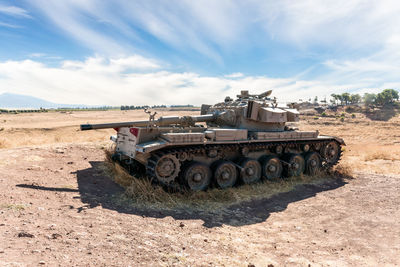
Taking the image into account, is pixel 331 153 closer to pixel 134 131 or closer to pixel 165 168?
pixel 165 168

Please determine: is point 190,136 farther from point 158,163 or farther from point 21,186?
point 21,186

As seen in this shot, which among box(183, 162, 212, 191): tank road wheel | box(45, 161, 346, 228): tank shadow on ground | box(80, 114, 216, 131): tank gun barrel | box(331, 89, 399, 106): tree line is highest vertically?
box(331, 89, 399, 106): tree line

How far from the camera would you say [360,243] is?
6.08 meters

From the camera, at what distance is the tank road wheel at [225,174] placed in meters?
9.34

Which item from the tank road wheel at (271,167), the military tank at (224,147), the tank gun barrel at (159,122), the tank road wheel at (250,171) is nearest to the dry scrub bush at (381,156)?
the military tank at (224,147)

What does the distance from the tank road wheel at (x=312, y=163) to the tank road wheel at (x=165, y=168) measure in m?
6.77

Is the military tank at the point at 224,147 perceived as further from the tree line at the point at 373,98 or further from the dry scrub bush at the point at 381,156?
the tree line at the point at 373,98

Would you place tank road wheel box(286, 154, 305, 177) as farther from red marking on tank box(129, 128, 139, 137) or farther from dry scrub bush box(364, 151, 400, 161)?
dry scrub bush box(364, 151, 400, 161)

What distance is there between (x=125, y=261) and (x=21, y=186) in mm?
5073

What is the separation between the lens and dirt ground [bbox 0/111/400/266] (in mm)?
4234

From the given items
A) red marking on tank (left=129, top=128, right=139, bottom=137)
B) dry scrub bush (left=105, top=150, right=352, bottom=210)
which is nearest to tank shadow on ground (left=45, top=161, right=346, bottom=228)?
dry scrub bush (left=105, top=150, right=352, bottom=210)

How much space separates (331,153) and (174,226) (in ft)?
32.6

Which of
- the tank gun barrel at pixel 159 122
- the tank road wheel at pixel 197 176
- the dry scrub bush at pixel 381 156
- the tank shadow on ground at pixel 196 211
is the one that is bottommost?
the tank shadow on ground at pixel 196 211

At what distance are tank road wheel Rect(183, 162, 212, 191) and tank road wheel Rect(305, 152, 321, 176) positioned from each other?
5.46m
